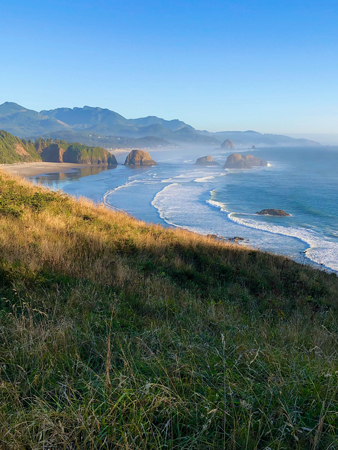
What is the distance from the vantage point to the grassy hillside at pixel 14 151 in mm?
99238

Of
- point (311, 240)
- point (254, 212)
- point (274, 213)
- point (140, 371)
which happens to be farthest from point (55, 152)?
point (140, 371)

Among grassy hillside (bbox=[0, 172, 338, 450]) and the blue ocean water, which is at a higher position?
grassy hillside (bbox=[0, 172, 338, 450])

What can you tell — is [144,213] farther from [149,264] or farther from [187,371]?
[187,371]

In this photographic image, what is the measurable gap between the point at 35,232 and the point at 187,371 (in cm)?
553

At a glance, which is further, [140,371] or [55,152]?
[55,152]

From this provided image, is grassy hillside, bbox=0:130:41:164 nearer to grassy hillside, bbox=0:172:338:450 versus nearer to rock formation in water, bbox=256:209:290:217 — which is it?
rock formation in water, bbox=256:209:290:217

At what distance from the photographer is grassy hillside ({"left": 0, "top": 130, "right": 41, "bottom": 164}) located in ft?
326

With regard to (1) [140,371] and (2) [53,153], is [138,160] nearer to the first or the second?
(2) [53,153]

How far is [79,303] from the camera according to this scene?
3598 mm

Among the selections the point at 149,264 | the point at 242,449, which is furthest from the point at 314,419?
the point at 149,264

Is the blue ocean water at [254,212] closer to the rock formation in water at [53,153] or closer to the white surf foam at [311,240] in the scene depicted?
the white surf foam at [311,240]

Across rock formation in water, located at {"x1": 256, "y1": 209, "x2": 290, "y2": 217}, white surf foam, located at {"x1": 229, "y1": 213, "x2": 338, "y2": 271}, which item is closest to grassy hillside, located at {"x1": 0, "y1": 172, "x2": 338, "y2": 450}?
white surf foam, located at {"x1": 229, "y1": 213, "x2": 338, "y2": 271}

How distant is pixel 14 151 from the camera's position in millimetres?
105688

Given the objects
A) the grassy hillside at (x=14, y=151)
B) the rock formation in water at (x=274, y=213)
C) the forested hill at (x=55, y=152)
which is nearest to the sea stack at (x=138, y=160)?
the forested hill at (x=55, y=152)
